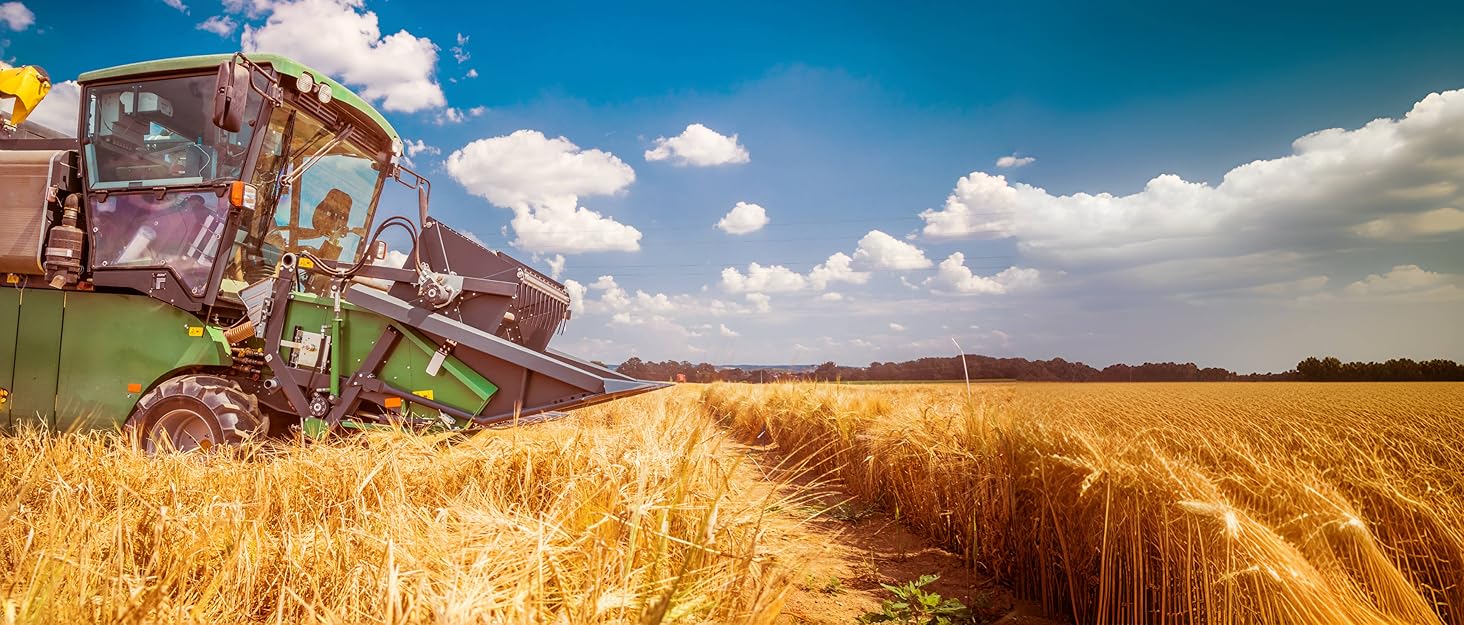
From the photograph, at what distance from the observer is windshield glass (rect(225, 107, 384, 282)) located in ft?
18.9

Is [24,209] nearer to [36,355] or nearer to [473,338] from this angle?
[36,355]

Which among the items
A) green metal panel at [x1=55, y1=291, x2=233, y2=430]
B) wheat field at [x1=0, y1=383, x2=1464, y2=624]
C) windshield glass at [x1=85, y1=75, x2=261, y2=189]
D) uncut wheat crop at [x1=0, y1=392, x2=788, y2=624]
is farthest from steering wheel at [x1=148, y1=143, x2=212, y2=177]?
uncut wheat crop at [x1=0, y1=392, x2=788, y2=624]

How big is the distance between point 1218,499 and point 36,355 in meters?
8.18

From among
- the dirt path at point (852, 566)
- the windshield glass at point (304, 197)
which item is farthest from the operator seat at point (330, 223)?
the dirt path at point (852, 566)

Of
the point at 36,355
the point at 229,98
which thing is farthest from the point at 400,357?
the point at 36,355

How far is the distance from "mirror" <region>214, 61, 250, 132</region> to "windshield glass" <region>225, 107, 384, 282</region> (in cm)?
87

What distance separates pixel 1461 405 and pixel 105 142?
8.89 m

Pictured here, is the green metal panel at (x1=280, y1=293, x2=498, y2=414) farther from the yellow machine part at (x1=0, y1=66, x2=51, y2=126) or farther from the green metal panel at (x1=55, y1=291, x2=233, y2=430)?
the yellow machine part at (x1=0, y1=66, x2=51, y2=126)

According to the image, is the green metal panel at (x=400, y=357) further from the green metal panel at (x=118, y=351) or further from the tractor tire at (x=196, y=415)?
the green metal panel at (x=118, y=351)

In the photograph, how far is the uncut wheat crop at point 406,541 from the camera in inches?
66.7

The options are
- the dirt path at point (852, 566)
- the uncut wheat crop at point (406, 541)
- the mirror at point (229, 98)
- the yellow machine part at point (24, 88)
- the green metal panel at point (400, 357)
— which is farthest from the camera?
the yellow machine part at point (24, 88)

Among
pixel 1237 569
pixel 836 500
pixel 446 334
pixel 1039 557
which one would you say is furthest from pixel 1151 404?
pixel 446 334

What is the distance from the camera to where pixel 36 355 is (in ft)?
18.4

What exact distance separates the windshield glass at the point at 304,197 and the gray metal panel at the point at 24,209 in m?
1.55
